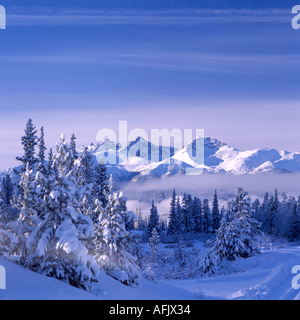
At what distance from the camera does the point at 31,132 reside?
33.7 metres

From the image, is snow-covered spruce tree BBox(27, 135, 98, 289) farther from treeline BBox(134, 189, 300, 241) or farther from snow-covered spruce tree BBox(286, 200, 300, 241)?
snow-covered spruce tree BBox(286, 200, 300, 241)

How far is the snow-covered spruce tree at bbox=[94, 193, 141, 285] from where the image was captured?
15930 mm

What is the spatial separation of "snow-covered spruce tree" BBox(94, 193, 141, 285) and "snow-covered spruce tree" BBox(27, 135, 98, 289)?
316cm

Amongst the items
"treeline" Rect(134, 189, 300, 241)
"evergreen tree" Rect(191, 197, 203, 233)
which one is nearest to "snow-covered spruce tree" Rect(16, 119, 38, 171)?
"treeline" Rect(134, 189, 300, 241)

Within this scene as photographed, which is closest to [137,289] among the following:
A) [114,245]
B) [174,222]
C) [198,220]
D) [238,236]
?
[114,245]

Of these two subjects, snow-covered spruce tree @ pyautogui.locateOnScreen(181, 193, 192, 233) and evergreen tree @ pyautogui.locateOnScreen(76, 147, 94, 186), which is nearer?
evergreen tree @ pyautogui.locateOnScreen(76, 147, 94, 186)

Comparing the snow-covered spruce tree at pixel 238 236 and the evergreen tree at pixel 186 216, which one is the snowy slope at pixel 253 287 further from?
the evergreen tree at pixel 186 216

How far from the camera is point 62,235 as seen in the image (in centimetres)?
1155

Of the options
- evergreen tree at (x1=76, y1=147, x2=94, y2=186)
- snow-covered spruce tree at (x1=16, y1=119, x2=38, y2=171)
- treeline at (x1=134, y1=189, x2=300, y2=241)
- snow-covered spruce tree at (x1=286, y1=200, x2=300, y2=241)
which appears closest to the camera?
snow-covered spruce tree at (x1=16, y1=119, x2=38, y2=171)

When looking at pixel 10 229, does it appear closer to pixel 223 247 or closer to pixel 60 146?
pixel 60 146

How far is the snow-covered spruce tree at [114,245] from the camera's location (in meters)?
15.9

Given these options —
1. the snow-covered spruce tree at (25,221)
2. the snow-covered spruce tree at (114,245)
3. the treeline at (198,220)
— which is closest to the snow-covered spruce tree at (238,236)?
the snow-covered spruce tree at (114,245)
